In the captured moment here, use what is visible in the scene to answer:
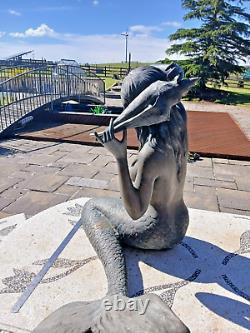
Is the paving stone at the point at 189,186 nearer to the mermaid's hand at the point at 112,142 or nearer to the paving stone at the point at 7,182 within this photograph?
the paving stone at the point at 7,182

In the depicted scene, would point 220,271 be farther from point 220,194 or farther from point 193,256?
point 220,194

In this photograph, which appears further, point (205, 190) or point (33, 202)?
point (205, 190)

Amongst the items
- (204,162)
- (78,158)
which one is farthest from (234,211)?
(78,158)

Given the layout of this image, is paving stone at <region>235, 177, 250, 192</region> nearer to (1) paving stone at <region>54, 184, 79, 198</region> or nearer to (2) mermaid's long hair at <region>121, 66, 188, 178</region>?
(1) paving stone at <region>54, 184, 79, 198</region>

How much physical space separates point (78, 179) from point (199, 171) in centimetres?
219

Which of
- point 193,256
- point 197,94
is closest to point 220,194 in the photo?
point 193,256

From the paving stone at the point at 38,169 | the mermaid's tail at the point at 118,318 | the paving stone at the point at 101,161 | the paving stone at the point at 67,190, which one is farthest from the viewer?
the paving stone at the point at 101,161

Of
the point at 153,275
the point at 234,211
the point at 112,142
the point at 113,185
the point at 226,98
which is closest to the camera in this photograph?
the point at 112,142

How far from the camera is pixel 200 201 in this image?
4.39m

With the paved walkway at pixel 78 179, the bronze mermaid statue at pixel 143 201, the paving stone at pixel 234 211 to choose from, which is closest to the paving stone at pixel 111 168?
the paved walkway at pixel 78 179

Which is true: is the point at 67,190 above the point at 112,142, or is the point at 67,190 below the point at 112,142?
below

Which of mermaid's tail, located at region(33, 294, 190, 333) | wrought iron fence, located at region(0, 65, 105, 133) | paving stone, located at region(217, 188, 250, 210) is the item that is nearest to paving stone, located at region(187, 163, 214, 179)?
paving stone, located at region(217, 188, 250, 210)

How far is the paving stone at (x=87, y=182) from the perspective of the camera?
488cm

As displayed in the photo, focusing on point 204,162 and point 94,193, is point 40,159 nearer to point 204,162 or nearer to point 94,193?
point 94,193
